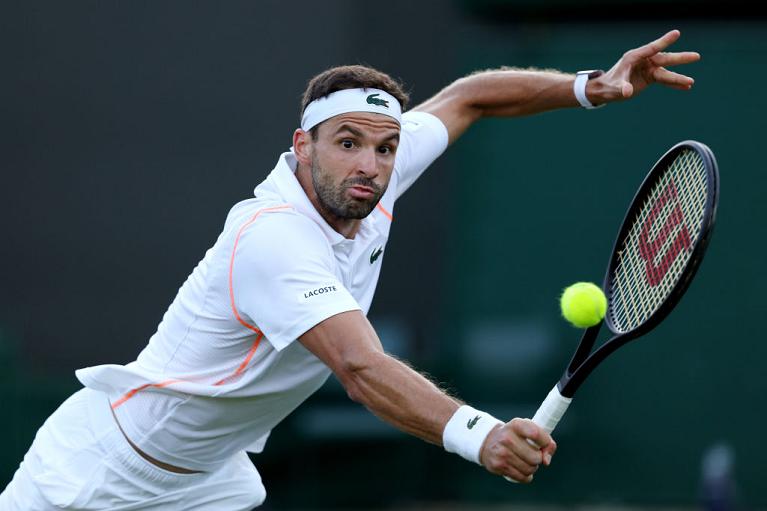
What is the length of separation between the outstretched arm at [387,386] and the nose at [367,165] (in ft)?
1.69

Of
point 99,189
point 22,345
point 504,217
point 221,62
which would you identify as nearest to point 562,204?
point 504,217

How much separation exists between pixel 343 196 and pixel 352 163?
0.33ft

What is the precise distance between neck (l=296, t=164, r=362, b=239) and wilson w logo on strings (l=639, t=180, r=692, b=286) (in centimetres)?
89

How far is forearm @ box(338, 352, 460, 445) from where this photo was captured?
3406mm

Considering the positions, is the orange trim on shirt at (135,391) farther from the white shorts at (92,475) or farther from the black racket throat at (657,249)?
the black racket throat at (657,249)

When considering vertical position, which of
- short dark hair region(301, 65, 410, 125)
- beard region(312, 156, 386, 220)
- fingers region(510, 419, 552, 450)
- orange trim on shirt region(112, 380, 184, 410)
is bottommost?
orange trim on shirt region(112, 380, 184, 410)

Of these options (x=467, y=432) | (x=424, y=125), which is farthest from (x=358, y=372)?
(x=424, y=125)

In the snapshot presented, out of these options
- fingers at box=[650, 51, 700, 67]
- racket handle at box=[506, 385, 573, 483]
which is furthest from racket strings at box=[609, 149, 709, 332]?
fingers at box=[650, 51, 700, 67]

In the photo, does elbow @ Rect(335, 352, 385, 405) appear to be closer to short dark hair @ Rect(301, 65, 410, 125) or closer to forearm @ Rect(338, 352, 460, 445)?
forearm @ Rect(338, 352, 460, 445)

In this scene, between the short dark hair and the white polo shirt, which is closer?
the white polo shirt

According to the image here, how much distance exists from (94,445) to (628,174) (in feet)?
16.4

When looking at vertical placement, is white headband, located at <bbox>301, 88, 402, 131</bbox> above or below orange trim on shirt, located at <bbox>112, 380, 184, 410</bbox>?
above

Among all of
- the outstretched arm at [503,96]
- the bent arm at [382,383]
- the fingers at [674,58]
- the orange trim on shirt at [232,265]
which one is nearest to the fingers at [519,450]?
the bent arm at [382,383]

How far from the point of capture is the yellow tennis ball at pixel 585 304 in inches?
146
